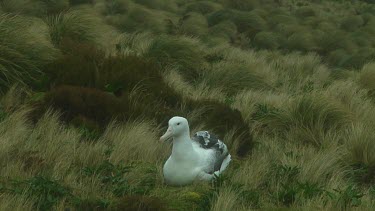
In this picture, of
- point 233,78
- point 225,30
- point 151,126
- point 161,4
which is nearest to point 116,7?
point 225,30

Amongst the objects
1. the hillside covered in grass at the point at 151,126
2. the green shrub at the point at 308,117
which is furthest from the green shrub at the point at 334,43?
the green shrub at the point at 308,117

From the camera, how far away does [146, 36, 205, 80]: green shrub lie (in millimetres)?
10219

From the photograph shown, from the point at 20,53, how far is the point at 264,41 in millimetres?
12446

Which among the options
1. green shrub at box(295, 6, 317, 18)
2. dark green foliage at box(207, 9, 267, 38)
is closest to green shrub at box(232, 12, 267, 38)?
dark green foliage at box(207, 9, 267, 38)

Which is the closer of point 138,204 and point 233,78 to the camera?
point 138,204

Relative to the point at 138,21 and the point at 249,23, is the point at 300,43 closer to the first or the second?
the point at 249,23

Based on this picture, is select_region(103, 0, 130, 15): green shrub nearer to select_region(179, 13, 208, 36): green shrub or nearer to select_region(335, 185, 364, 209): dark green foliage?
select_region(179, 13, 208, 36): green shrub

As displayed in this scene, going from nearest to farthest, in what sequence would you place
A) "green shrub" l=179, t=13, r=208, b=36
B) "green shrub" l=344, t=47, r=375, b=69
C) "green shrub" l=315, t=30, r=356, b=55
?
"green shrub" l=344, t=47, r=375, b=69, "green shrub" l=179, t=13, r=208, b=36, "green shrub" l=315, t=30, r=356, b=55

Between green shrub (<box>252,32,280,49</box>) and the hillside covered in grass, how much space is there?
6.44m

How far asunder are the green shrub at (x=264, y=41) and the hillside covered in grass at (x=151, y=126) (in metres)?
6.44

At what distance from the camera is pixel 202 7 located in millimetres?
22891

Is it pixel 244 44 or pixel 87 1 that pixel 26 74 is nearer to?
pixel 87 1

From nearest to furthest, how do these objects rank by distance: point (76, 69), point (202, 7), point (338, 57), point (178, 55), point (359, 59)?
point (76, 69), point (178, 55), point (359, 59), point (338, 57), point (202, 7)

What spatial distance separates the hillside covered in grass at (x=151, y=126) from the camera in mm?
4684
